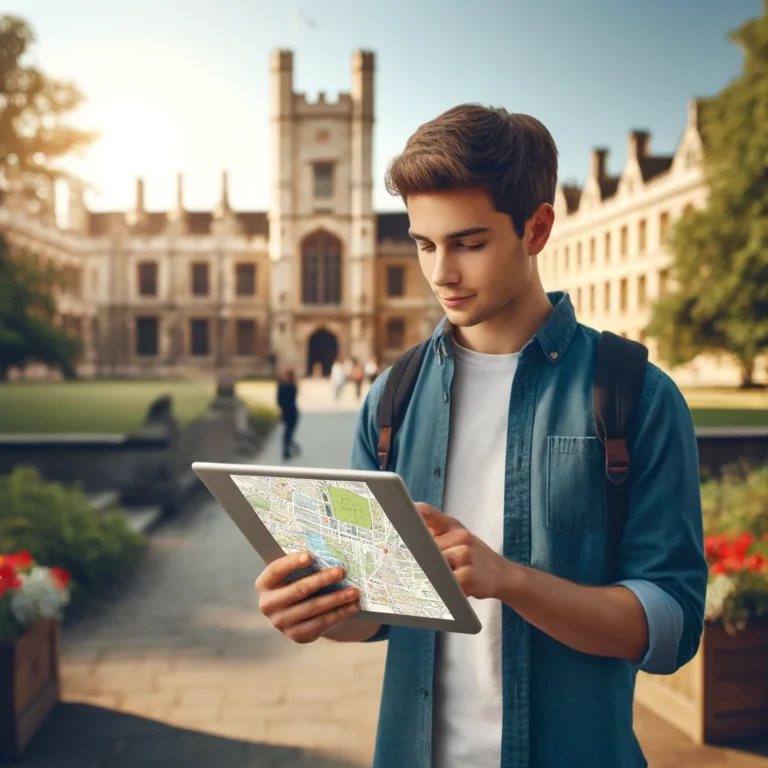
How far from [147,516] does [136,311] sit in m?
27.8

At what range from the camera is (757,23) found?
11820 millimetres

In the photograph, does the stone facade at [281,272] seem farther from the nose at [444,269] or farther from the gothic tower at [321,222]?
the nose at [444,269]

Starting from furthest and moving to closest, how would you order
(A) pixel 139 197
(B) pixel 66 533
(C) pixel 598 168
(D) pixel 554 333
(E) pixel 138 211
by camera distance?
1. (A) pixel 139 197
2. (E) pixel 138 211
3. (C) pixel 598 168
4. (B) pixel 66 533
5. (D) pixel 554 333

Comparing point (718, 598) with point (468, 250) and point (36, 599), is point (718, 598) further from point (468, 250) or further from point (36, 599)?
point (36, 599)

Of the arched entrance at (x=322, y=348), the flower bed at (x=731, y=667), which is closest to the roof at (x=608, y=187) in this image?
the flower bed at (x=731, y=667)

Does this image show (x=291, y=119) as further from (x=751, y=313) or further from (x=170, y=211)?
(x=751, y=313)

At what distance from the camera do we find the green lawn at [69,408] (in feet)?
45.9

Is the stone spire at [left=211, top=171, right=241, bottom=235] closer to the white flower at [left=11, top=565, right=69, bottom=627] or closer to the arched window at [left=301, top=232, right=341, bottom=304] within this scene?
the arched window at [left=301, top=232, right=341, bottom=304]

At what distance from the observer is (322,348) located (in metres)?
41.3

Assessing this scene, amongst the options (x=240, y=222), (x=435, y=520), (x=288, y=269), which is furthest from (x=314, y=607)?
(x=240, y=222)

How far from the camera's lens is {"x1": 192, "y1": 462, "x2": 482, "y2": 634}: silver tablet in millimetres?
1142

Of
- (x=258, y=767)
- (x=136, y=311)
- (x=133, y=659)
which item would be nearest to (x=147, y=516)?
(x=133, y=659)

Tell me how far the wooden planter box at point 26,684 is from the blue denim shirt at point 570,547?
2.77 metres

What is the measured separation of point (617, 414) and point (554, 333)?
0.73 feet
